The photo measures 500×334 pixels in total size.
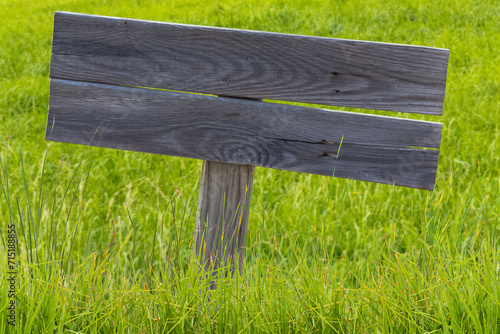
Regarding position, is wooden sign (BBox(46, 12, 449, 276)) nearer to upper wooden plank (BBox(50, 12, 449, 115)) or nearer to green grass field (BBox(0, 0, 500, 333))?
upper wooden plank (BBox(50, 12, 449, 115))

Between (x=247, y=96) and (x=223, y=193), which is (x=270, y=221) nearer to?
(x=223, y=193)

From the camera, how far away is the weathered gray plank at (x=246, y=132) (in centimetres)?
164

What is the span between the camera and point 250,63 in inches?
65.9

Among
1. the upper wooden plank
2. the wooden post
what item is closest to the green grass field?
the wooden post

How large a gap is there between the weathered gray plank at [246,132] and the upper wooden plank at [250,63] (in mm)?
49

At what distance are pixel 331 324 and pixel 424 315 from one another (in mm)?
264

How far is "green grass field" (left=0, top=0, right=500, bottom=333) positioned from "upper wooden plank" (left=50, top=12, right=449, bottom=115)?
1.23ft

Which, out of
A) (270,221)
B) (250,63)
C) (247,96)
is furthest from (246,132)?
(270,221)

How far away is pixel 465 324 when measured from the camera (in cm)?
128

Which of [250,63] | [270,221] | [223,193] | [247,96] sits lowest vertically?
[270,221]

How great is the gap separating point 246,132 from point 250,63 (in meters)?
0.25

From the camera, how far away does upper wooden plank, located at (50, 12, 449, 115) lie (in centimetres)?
160

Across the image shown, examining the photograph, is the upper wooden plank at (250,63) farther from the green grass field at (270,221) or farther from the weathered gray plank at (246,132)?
the green grass field at (270,221)

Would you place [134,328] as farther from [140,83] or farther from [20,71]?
[20,71]
